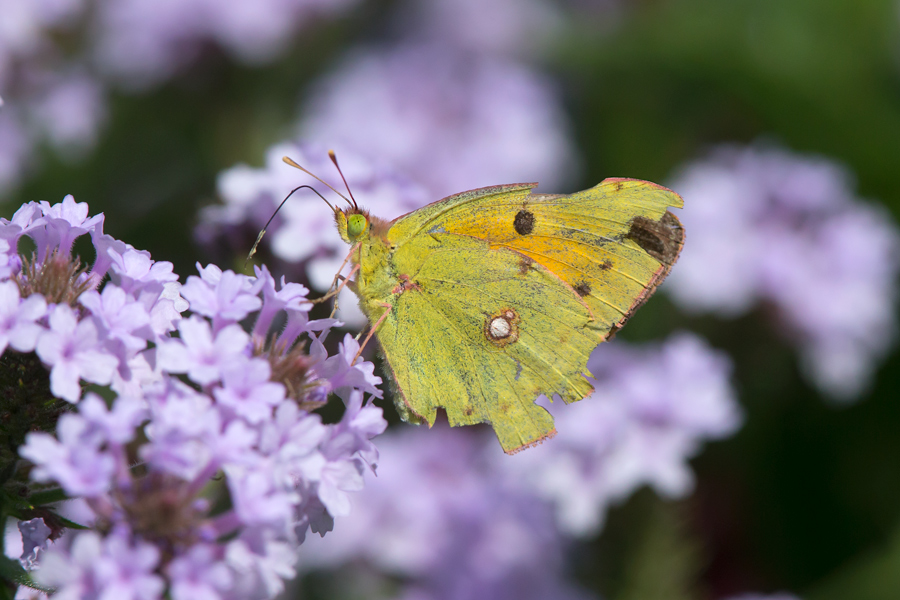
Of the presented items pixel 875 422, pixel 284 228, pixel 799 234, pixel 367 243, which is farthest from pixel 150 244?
pixel 875 422

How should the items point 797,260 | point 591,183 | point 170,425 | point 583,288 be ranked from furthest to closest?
1. point 591,183
2. point 797,260
3. point 583,288
4. point 170,425

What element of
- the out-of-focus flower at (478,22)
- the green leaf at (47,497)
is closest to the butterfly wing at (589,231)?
the green leaf at (47,497)

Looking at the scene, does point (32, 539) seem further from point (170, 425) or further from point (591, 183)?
point (591, 183)

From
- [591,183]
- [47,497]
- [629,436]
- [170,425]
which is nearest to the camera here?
[170,425]

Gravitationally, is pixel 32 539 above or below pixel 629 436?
below

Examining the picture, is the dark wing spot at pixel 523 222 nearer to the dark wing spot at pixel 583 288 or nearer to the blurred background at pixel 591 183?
the dark wing spot at pixel 583 288

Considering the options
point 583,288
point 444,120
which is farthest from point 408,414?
point 444,120

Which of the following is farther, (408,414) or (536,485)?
(536,485)

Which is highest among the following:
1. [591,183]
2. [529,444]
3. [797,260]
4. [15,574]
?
[591,183]
